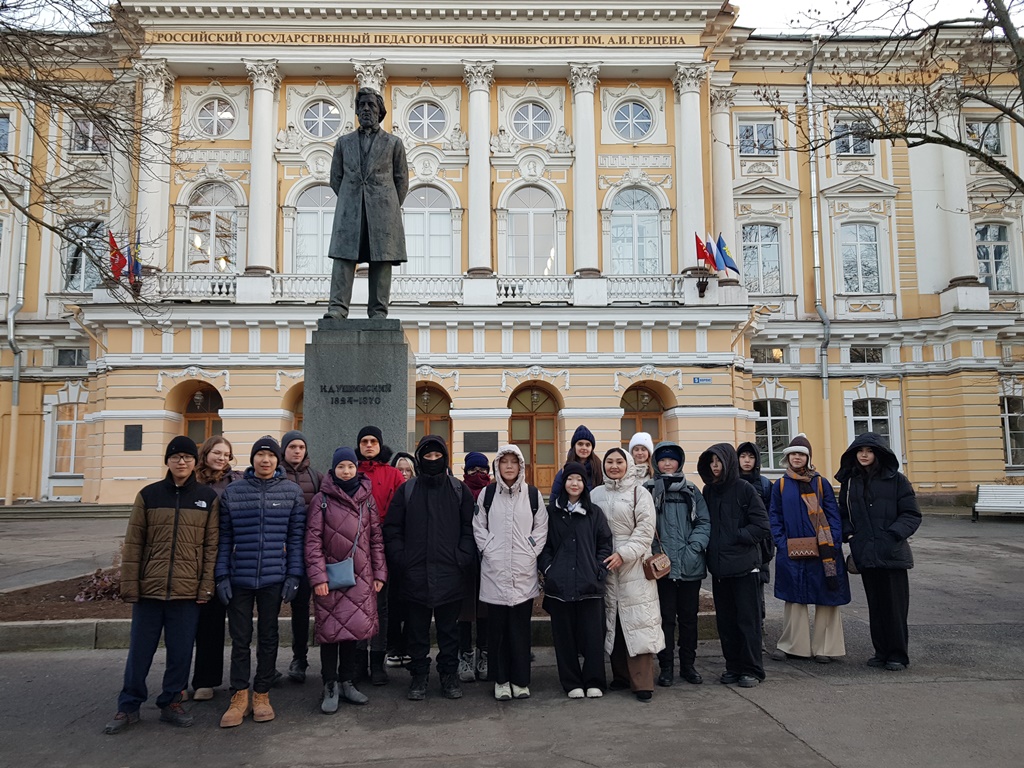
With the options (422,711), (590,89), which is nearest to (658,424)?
(590,89)

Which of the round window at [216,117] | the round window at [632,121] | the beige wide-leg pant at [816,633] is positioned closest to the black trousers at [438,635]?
the beige wide-leg pant at [816,633]

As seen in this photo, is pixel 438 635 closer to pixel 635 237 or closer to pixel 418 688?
pixel 418 688

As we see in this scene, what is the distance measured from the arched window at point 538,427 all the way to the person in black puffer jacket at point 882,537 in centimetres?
1769

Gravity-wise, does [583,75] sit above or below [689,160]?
above

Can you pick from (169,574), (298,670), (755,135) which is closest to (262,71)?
(755,135)

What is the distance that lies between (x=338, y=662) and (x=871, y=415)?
25.7m

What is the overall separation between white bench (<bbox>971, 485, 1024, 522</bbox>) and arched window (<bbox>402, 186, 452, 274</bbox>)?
1659 centimetres

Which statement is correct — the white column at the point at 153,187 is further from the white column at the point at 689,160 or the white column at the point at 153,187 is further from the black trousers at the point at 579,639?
the black trousers at the point at 579,639

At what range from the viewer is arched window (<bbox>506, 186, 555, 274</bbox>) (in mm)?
26312

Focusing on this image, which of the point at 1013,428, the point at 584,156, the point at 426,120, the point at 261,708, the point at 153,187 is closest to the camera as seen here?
the point at 261,708

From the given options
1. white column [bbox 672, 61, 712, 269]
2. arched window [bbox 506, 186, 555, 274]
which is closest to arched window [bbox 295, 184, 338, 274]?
arched window [bbox 506, 186, 555, 274]

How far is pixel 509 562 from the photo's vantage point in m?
6.20

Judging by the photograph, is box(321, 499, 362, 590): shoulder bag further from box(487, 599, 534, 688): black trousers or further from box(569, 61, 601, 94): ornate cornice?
box(569, 61, 601, 94): ornate cornice

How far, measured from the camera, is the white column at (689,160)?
2567 cm
